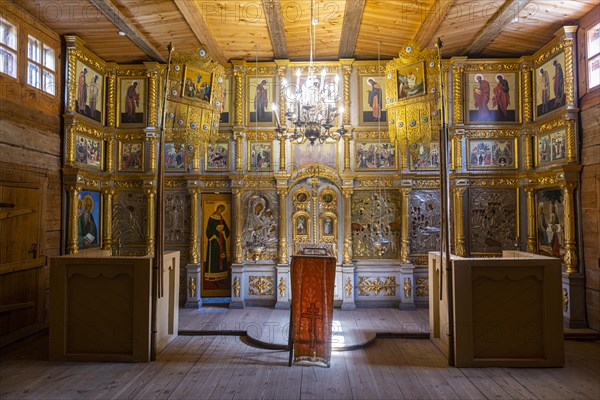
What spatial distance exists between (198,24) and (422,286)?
648 centimetres

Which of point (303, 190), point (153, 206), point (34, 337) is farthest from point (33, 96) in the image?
point (303, 190)

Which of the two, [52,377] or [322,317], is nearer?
[52,377]

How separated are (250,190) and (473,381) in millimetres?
5410

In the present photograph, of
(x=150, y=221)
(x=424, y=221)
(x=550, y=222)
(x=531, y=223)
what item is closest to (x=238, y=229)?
(x=150, y=221)

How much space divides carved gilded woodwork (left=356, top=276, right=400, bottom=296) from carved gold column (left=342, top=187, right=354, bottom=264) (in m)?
0.52

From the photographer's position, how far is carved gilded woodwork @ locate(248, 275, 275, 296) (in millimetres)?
8266

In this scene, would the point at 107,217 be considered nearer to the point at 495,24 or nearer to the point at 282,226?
the point at 282,226

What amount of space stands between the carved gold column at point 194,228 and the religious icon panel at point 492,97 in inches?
230

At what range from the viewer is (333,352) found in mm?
5488

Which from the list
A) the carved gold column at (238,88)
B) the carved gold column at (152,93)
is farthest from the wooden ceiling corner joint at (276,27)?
the carved gold column at (152,93)

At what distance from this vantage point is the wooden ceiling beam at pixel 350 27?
6.24 m

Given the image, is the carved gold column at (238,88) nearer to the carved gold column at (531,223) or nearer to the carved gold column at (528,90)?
the carved gold column at (528,90)

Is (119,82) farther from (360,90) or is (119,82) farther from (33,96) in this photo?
(360,90)

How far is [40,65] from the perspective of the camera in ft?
21.4
